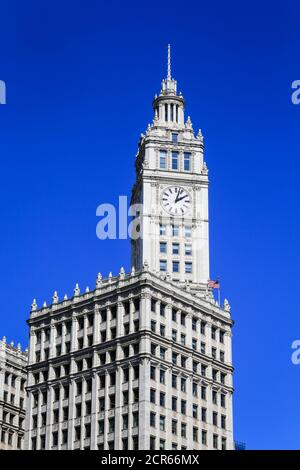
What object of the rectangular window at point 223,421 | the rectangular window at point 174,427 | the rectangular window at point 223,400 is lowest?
the rectangular window at point 174,427

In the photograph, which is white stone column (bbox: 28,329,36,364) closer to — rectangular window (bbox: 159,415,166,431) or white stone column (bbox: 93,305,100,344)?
white stone column (bbox: 93,305,100,344)

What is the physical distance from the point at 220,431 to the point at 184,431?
8.51 metres

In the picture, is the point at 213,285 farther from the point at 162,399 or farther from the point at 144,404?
the point at 144,404

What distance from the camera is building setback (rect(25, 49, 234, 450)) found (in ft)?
554

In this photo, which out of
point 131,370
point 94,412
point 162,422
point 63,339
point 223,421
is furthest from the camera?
point 63,339

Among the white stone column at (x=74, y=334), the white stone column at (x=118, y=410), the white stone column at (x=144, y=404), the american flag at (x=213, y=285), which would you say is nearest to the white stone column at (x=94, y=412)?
the white stone column at (x=118, y=410)

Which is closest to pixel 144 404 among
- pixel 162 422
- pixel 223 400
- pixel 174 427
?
pixel 162 422

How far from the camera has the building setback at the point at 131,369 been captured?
168750 mm

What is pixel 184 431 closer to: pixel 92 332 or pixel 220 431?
pixel 220 431

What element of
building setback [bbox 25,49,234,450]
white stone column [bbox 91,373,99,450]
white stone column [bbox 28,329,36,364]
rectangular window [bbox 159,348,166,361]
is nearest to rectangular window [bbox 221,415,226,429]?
building setback [bbox 25,49,234,450]

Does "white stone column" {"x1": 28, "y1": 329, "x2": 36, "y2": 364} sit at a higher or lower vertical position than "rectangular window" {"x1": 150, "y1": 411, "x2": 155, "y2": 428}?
higher

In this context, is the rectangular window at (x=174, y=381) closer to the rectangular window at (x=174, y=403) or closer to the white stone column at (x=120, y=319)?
the rectangular window at (x=174, y=403)

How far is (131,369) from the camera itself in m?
171

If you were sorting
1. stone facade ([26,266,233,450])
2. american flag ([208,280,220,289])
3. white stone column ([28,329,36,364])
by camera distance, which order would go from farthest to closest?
1. american flag ([208,280,220,289])
2. white stone column ([28,329,36,364])
3. stone facade ([26,266,233,450])
